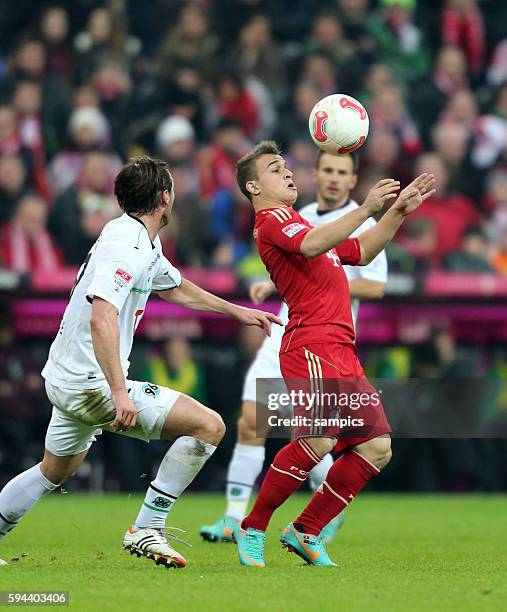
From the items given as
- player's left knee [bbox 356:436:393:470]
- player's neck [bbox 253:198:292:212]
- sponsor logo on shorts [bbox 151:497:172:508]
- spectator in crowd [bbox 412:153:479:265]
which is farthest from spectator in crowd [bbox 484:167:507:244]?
sponsor logo on shorts [bbox 151:497:172:508]

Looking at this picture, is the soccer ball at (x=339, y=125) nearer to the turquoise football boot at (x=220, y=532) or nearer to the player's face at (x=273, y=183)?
the player's face at (x=273, y=183)

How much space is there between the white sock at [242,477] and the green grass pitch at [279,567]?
0.30 meters

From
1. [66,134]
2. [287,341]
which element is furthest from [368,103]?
[287,341]

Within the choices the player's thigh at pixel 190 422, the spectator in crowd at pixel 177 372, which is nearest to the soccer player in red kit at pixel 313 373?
the player's thigh at pixel 190 422

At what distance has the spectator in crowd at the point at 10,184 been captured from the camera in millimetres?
14258

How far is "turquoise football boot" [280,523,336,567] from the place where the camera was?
7.00 metres

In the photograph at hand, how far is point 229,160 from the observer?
50.6 ft

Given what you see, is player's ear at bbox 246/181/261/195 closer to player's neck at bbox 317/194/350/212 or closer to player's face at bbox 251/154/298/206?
player's face at bbox 251/154/298/206

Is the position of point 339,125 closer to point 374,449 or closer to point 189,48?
point 374,449

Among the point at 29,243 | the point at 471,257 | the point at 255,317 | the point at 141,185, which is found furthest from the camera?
the point at 29,243

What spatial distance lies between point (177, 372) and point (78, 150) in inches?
130

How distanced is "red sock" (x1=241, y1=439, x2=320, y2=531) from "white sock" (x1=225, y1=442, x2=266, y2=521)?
2.02m

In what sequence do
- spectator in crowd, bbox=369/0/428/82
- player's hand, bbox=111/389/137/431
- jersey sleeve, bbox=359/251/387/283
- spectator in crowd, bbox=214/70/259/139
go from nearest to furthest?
player's hand, bbox=111/389/137/431, jersey sleeve, bbox=359/251/387/283, spectator in crowd, bbox=214/70/259/139, spectator in crowd, bbox=369/0/428/82

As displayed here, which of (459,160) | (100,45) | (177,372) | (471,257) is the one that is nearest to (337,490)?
(177,372)
